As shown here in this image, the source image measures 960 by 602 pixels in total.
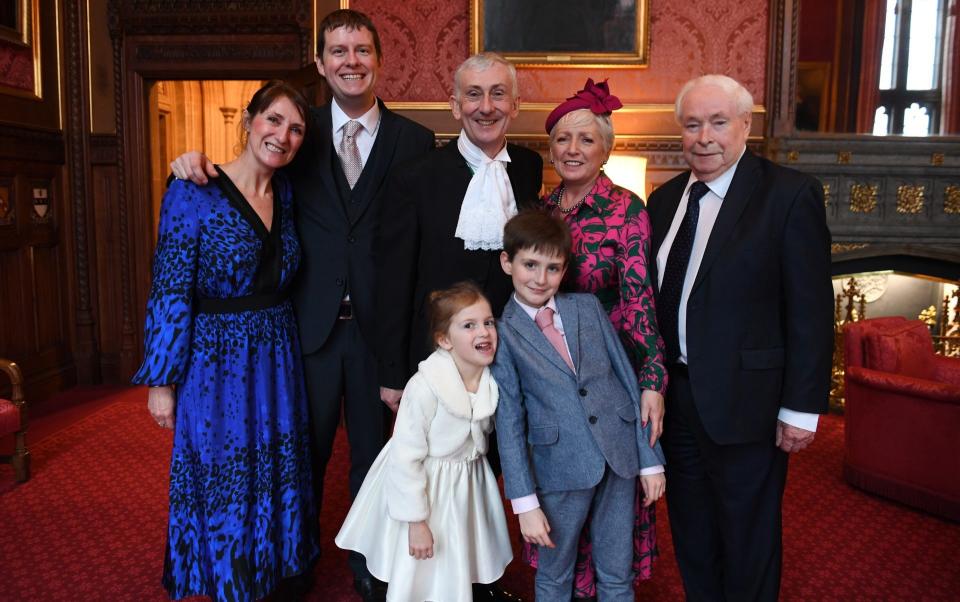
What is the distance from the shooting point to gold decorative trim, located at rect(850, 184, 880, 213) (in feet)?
17.8

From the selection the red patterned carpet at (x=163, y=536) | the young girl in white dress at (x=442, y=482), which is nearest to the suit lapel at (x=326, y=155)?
the young girl in white dress at (x=442, y=482)

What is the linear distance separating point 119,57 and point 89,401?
2.58 metres

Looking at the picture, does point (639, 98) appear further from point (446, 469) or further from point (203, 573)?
point (203, 573)

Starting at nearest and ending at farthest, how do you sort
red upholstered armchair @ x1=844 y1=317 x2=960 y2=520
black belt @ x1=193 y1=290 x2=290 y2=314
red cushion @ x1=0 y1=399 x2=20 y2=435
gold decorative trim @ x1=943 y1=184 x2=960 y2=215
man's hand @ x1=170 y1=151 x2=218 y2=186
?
man's hand @ x1=170 y1=151 x2=218 y2=186
black belt @ x1=193 y1=290 x2=290 y2=314
red upholstered armchair @ x1=844 y1=317 x2=960 y2=520
red cushion @ x1=0 y1=399 x2=20 y2=435
gold decorative trim @ x1=943 y1=184 x2=960 y2=215

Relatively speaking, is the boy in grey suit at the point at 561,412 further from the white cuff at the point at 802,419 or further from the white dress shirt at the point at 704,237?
Answer: the white cuff at the point at 802,419

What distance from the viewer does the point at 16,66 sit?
207 inches

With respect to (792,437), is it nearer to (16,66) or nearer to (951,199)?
(951,199)

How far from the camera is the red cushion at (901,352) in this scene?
3.97m

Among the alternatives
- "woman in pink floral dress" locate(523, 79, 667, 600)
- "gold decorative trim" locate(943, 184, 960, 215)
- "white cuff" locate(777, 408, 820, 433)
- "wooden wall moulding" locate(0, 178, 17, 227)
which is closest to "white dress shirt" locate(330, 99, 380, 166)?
"woman in pink floral dress" locate(523, 79, 667, 600)

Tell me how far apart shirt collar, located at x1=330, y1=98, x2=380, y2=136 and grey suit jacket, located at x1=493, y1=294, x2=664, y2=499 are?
93cm

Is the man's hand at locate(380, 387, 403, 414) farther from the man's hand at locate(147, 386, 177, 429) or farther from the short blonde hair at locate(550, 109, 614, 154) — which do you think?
the short blonde hair at locate(550, 109, 614, 154)

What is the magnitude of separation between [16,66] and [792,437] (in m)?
5.49

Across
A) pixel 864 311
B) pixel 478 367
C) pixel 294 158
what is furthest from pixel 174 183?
pixel 864 311

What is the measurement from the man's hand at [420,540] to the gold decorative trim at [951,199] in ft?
16.0
